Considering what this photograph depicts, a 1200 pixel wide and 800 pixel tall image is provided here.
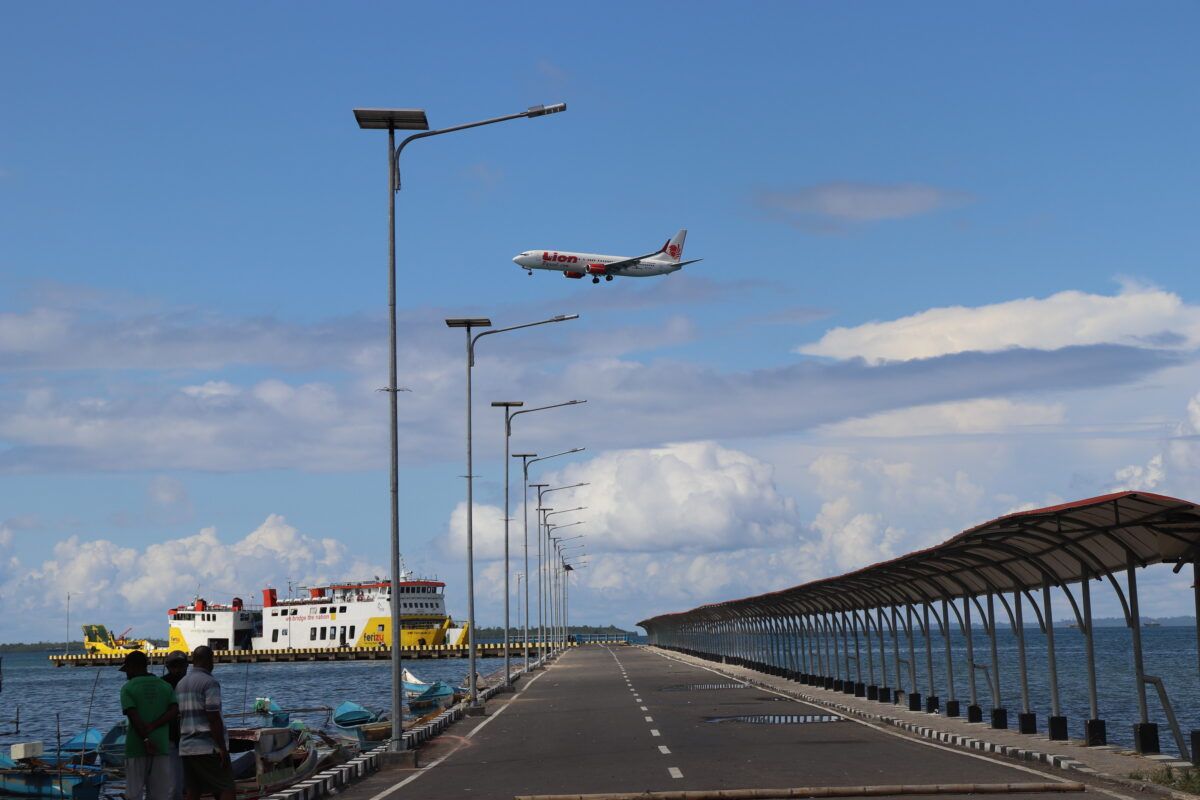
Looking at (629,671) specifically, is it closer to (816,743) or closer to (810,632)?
(810,632)

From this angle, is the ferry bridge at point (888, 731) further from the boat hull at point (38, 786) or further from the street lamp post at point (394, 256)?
the boat hull at point (38, 786)

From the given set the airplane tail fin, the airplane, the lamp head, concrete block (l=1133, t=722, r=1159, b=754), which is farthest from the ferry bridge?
the airplane tail fin

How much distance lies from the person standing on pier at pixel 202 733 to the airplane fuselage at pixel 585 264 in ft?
227

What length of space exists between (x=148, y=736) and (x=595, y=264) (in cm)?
7106

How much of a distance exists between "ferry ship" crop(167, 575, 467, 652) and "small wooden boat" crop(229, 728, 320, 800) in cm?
11292

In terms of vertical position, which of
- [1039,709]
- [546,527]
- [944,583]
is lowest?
[1039,709]

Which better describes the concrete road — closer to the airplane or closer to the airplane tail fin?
the airplane

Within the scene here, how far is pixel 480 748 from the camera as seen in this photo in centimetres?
2712

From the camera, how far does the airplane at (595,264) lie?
273ft

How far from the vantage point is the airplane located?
273 feet

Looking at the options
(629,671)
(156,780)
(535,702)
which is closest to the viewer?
(156,780)

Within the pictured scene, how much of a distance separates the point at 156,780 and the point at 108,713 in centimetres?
6443

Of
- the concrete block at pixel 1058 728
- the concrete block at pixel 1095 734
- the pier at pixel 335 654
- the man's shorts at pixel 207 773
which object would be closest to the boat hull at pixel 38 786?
the man's shorts at pixel 207 773

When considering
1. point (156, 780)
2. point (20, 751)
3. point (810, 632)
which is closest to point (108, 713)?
point (810, 632)
